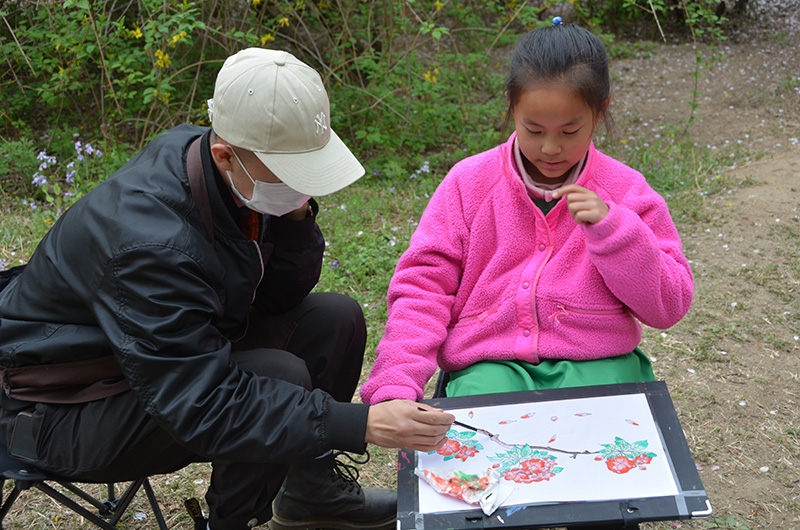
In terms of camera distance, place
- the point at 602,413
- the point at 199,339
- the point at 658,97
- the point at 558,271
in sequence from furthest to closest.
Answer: the point at 658,97 < the point at 558,271 < the point at 602,413 < the point at 199,339

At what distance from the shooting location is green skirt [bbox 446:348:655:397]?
175cm

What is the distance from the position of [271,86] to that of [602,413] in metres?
1.04

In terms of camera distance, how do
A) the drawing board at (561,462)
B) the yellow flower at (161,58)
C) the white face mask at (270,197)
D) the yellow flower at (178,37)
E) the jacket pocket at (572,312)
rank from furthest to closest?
the yellow flower at (161,58) < the yellow flower at (178,37) < the jacket pocket at (572,312) < the white face mask at (270,197) < the drawing board at (561,462)

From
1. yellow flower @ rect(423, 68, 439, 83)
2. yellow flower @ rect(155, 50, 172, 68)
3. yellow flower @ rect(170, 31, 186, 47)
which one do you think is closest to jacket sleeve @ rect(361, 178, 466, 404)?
yellow flower @ rect(170, 31, 186, 47)

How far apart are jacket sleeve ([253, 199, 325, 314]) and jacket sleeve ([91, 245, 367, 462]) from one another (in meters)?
0.45

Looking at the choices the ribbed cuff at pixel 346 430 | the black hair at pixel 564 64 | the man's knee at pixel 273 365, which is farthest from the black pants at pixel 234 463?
the black hair at pixel 564 64

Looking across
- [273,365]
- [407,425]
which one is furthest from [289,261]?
[407,425]

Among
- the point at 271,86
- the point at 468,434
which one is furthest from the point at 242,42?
the point at 468,434

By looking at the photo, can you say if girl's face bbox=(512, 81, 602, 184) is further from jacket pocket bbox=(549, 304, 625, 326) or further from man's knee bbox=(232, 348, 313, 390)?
man's knee bbox=(232, 348, 313, 390)

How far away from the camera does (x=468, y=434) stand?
1653 mm

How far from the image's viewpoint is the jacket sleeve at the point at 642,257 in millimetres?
1608

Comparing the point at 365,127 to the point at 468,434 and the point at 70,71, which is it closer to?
the point at 70,71

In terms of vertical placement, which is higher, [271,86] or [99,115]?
[271,86]

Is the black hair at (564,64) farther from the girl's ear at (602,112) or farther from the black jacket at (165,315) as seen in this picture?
the black jacket at (165,315)
